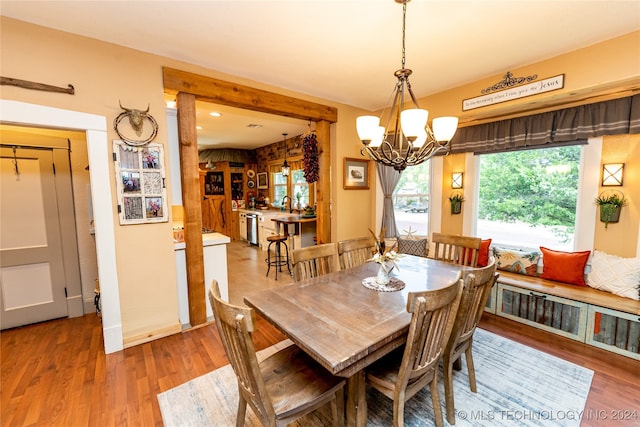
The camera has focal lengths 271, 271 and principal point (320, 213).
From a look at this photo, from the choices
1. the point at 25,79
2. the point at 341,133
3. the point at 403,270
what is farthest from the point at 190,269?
the point at 341,133

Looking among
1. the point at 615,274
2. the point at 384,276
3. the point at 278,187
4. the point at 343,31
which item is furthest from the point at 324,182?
the point at 278,187

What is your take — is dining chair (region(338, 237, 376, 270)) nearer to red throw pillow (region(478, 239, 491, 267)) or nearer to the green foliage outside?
red throw pillow (region(478, 239, 491, 267))

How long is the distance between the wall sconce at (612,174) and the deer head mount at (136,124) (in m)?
4.31

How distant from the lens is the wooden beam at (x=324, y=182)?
3.90 meters

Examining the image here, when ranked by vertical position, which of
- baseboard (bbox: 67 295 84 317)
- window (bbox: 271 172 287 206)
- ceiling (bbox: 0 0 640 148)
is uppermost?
ceiling (bbox: 0 0 640 148)

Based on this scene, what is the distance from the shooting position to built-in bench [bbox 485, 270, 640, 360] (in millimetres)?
2277

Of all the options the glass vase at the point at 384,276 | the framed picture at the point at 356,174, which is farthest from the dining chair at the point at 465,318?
the framed picture at the point at 356,174

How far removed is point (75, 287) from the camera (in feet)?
10.2

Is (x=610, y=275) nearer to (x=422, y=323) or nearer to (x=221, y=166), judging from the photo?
(x=422, y=323)

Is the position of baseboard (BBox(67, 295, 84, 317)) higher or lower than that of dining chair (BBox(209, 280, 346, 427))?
lower

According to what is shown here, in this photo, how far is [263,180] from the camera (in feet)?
26.1

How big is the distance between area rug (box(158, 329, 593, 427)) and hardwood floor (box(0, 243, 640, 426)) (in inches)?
3.5

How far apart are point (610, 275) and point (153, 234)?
4.30 m


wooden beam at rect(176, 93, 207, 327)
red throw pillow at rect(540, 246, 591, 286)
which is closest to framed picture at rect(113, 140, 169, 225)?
wooden beam at rect(176, 93, 207, 327)
